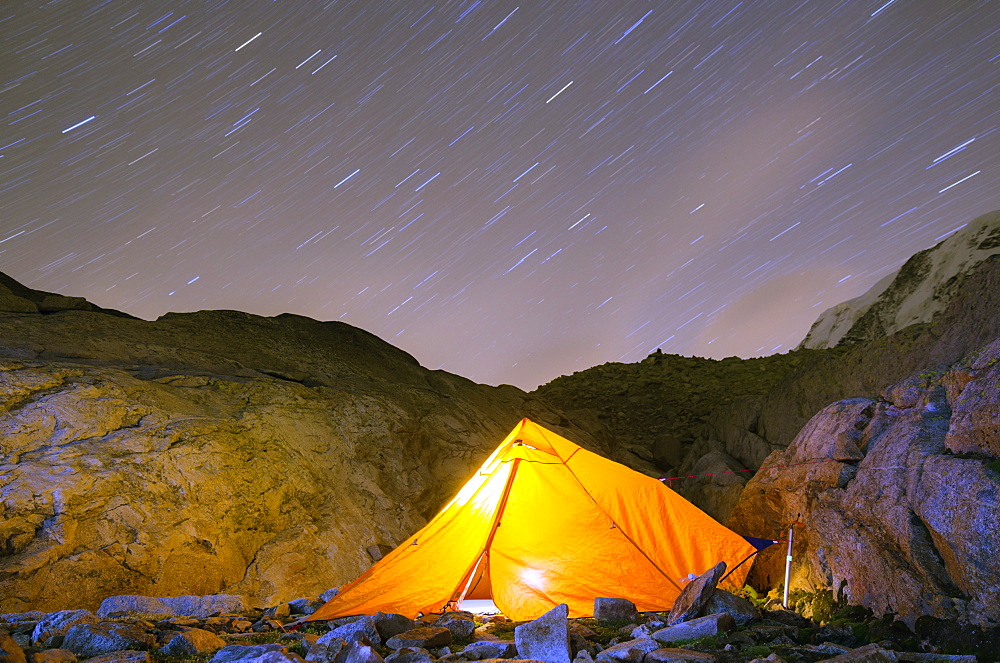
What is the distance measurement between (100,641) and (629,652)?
479 cm

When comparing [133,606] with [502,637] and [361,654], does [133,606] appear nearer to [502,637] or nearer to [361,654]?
[361,654]

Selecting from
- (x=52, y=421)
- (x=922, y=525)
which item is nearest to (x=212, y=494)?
(x=52, y=421)

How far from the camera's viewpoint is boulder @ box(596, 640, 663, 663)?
17.3 feet

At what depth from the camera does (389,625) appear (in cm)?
657

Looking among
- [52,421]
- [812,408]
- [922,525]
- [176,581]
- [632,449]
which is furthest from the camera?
[632,449]

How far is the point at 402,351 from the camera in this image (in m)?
21.6

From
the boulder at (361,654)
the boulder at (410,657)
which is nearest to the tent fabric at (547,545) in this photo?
the boulder at (410,657)

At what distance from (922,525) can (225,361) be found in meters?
13.8

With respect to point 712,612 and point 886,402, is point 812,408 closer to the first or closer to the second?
point 886,402

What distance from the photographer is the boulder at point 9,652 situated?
4.46m

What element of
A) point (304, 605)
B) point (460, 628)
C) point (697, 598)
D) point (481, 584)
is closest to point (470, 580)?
point (481, 584)

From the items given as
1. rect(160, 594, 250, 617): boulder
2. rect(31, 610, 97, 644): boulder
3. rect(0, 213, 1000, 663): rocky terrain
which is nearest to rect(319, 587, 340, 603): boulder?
rect(0, 213, 1000, 663): rocky terrain

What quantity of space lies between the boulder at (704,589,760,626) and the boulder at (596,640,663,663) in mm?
1643

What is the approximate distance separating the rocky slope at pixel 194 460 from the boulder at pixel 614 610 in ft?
17.0
